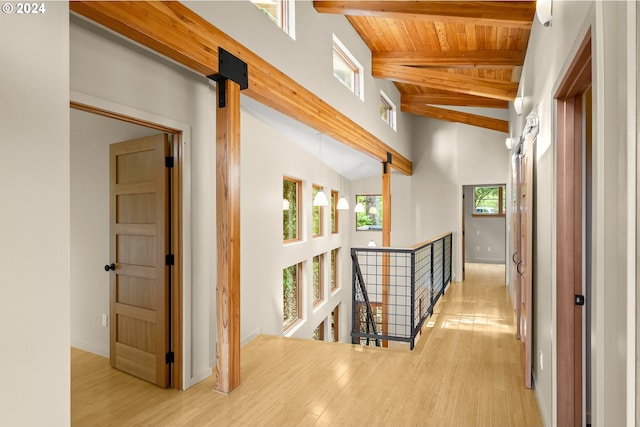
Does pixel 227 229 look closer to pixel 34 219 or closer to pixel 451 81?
pixel 34 219

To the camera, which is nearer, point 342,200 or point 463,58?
point 463,58

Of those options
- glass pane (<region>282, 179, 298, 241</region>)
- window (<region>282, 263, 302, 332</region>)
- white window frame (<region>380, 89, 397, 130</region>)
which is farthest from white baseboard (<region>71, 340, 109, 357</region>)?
white window frame (<region>380, 89, 397, 130</region>)

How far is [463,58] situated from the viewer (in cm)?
525

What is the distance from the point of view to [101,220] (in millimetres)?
3820

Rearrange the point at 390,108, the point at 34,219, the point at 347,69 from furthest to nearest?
the point at 390,108
the point at 347,69
the point at 34,219

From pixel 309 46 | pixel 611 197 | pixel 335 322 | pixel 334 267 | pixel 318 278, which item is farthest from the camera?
pixel 334 267

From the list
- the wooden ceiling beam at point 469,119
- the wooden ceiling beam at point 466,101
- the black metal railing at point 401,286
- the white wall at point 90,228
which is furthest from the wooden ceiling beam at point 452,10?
the wooden ceiling beam at point 469,119

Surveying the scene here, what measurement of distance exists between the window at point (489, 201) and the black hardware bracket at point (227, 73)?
9390mm

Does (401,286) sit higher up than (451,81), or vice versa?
(451,81)

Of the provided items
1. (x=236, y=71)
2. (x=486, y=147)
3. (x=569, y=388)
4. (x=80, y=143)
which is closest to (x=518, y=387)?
(x=569, y=388)

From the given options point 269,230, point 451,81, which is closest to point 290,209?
point 269,230

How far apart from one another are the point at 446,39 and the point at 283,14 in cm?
229

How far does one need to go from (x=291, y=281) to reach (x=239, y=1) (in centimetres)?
456

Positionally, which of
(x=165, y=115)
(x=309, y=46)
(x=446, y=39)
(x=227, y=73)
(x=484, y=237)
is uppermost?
(x=446, y=39)
